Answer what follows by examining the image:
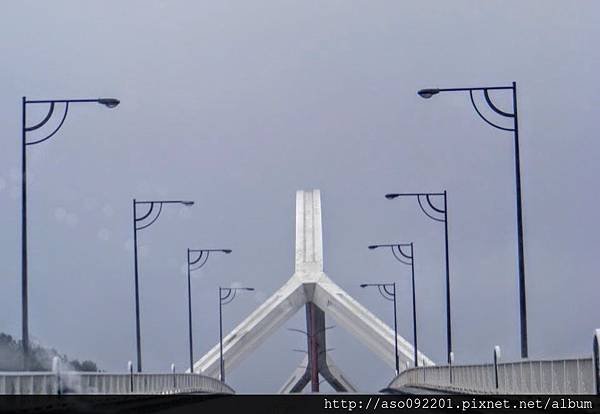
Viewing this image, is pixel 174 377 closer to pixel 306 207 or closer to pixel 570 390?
pixel 570 390

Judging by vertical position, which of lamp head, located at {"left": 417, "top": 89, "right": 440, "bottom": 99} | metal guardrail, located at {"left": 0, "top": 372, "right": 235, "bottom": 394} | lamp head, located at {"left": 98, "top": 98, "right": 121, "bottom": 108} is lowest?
metal guardrail, located at {"left": 0, "top": 372, "right": 235, "bottom": 394}

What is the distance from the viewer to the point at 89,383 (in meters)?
55.6

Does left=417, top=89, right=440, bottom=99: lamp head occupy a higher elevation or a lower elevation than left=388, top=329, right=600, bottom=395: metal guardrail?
higher

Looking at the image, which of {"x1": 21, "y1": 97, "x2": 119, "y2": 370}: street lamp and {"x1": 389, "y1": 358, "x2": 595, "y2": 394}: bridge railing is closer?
{"x1": 389, "y1": 358, "x2": 595, "y2": 394}: bridge railing

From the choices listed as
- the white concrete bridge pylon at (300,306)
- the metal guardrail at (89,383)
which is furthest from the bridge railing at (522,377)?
the white concrete bridge pylon at (300,306)

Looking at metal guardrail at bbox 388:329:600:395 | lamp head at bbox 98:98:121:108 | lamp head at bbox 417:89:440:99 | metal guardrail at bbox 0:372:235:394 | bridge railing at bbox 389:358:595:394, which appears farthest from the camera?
lamp head at bbox 417:89:440:99

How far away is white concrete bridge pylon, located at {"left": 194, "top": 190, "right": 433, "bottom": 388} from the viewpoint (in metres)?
164

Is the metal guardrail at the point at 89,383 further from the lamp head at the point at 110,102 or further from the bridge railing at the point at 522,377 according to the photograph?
the bridge railing at the point at 522,377

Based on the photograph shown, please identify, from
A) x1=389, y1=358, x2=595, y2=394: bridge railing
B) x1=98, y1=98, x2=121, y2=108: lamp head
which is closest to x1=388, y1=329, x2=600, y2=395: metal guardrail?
x1=389, y1=358, x2=595, y2=394: bridge railing

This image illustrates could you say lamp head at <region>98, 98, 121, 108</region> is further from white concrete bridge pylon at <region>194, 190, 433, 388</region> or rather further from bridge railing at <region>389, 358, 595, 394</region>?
white concrete bridge pylon at <region>194, 190, 433, 388</region>

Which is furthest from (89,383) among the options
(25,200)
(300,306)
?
(300,306)

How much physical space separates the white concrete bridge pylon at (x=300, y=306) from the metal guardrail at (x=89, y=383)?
72642 mm

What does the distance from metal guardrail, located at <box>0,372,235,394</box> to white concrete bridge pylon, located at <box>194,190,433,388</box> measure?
238ft

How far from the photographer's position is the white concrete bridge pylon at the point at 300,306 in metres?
164
